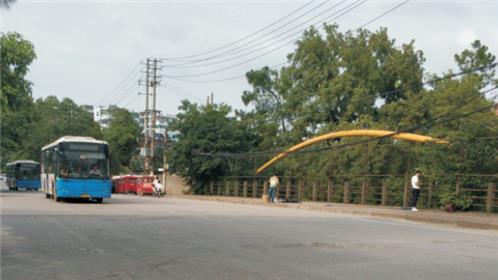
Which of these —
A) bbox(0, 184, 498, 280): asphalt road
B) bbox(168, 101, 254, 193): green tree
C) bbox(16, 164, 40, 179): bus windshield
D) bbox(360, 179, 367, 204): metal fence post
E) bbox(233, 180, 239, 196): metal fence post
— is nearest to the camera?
bbox(0, 184, 498, 280): asphalt road

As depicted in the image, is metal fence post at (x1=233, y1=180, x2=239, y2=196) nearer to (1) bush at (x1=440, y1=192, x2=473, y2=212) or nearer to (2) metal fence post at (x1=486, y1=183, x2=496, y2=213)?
(1) bush at (x1=440, y1=192, x2=473, y2=212)

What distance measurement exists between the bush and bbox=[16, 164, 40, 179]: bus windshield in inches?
1591

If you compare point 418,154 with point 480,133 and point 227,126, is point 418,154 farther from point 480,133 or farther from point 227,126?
point 227,126

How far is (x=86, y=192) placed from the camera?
88.6 ft

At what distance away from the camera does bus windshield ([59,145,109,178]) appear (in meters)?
26.8

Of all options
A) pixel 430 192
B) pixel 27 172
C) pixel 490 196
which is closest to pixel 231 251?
pixel 490 196

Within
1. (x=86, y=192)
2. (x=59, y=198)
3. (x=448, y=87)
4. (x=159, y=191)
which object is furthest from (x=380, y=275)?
(x=159, y=191)

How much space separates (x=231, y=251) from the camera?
10984 mm

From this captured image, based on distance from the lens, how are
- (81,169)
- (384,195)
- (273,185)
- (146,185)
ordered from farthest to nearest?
(146,185) < (273,185) < (384,195) < (81,169)

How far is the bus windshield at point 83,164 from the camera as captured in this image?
1055 inches

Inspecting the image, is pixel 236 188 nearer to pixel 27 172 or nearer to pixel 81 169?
pixel 27 172

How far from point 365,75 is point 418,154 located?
21.0m

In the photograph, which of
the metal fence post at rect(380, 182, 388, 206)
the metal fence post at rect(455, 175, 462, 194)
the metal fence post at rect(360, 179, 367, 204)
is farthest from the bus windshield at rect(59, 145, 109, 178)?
the metal fence post at rect(455, 175, 462, 194)

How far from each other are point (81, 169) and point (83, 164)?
0.81ft
